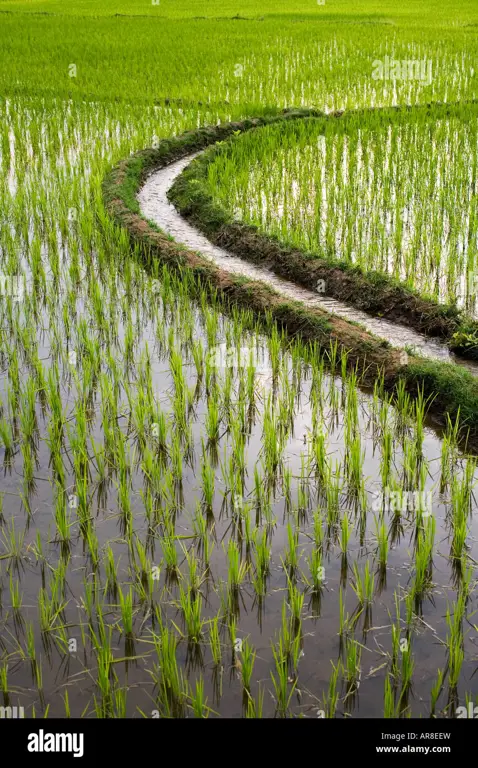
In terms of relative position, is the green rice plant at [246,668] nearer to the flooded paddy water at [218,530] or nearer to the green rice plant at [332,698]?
the flooded paddy water at [218,530]

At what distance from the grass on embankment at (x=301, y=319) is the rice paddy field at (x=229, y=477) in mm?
88

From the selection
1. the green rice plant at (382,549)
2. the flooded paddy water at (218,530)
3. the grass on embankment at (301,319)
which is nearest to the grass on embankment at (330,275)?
the grass on embankment at (301,319)

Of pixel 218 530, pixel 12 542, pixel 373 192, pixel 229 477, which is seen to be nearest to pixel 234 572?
pixel 218 530

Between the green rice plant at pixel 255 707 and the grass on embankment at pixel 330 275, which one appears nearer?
the green rice plant at pixel 255 707

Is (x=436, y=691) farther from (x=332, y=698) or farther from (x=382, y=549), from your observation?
(x=382, y=549)

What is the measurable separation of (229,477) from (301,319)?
5.75ft

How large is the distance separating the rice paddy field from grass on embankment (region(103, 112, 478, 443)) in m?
0.09

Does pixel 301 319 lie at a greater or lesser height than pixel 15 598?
greater

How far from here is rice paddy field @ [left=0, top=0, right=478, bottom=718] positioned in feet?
7.84

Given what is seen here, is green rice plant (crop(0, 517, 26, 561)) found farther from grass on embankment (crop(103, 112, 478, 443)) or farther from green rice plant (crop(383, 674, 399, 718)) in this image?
grass on embankment (crop(103, 112, 478, 443))

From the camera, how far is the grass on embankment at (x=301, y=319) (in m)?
3.96

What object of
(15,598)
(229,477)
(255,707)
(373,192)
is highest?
(373,192)

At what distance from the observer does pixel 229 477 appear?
3.38 m
